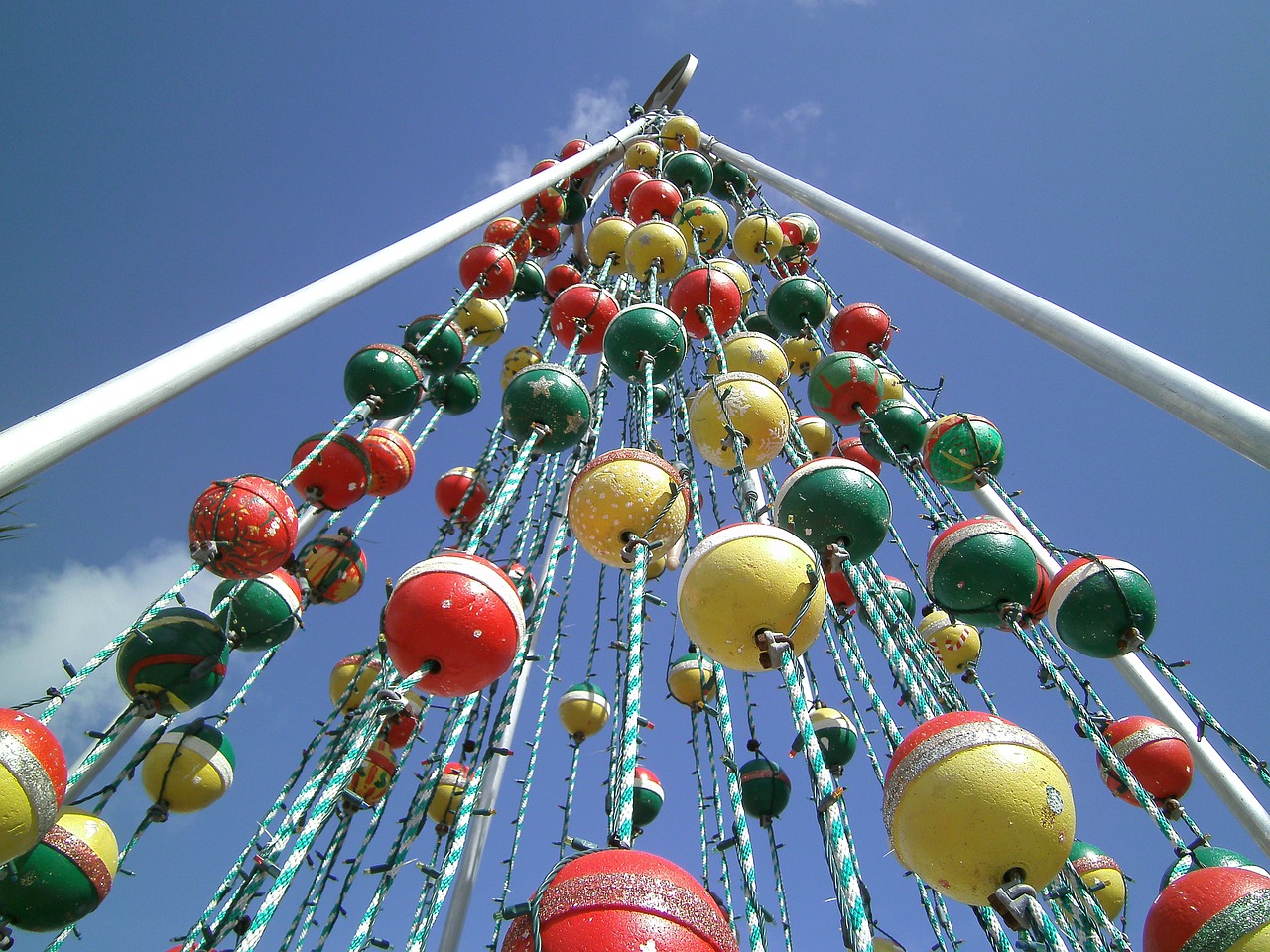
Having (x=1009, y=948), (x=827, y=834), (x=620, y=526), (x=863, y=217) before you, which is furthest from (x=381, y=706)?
(x=863, y=217)

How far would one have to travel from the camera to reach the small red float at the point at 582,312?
4457mm

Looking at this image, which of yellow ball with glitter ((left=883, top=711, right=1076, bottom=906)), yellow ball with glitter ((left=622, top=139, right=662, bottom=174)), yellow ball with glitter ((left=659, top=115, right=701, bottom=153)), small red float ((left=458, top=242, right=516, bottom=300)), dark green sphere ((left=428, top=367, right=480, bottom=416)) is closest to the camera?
yellow ball with glitter ((left=883, top=711, right=1076, bottom=906))

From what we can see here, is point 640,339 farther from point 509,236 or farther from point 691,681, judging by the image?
point 509,236

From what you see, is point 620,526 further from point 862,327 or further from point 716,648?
point 862,327

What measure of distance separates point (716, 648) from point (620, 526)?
21.8 inches

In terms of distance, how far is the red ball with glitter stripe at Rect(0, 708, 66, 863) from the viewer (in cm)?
188

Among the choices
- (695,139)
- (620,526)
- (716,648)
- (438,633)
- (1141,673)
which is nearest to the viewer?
(716,648)

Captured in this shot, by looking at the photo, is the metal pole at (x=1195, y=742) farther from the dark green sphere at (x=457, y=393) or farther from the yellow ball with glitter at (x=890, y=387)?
the dark green sphere at (x=457, y=393)

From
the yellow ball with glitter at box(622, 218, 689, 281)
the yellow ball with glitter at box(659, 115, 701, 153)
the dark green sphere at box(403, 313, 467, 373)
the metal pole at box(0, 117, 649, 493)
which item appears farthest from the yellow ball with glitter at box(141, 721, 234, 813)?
the yellow ball with glitter at box(659, 115, 701, 153)

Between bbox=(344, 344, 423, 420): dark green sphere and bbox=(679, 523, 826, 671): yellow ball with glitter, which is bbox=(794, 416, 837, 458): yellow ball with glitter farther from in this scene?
bbox=(679, 523, 826, 671): yellow ball with glitter

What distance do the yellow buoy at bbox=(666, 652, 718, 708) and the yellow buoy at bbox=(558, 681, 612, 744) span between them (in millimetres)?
513

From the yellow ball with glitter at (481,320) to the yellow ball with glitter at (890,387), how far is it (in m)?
2.82

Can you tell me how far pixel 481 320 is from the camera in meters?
5.52

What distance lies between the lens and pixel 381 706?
6.91 ft
